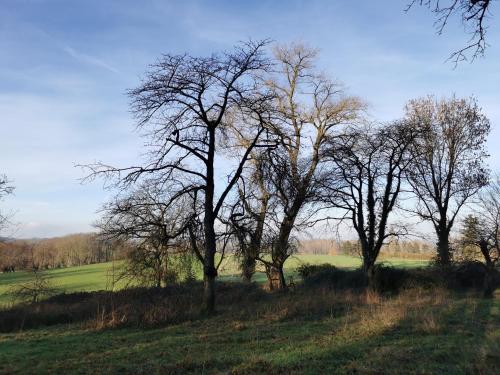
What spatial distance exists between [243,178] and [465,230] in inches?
789

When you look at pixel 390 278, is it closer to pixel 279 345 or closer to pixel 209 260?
pixel 209 260

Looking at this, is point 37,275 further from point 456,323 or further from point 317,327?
point 456,323

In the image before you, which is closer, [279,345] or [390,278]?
[279,345]

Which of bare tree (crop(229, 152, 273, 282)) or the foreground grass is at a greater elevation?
bare tree (crop(229, 152, 273, 282))

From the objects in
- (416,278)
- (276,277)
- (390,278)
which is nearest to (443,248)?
(416,278)

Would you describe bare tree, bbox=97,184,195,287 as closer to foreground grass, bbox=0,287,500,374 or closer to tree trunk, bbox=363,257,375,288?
foreground grass, bbox=0,287,500,374

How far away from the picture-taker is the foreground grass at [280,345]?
26.4 ft

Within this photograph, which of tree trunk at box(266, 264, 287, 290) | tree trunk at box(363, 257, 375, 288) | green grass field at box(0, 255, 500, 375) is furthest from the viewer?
tree trunk at box(266, 264, 287, 290)

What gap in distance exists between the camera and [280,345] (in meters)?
10.4

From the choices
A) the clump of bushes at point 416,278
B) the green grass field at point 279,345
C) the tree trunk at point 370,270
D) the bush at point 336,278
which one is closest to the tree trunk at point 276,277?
the clump of bushes at point 416,278

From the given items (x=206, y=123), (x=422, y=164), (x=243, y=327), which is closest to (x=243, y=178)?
(x=206, y=123)

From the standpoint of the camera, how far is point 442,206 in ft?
106

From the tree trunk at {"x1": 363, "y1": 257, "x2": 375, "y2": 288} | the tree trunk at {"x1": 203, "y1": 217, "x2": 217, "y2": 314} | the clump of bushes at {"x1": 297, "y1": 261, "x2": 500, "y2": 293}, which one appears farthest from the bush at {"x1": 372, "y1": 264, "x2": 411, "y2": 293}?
the tree trunk at {"x1": 203, "y1": 217, "x2": 217, "y2": 314}

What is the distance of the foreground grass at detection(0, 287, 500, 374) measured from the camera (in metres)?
8.05
